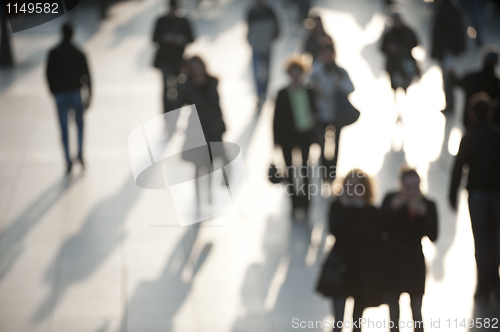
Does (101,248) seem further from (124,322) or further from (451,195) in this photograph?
(451,195)

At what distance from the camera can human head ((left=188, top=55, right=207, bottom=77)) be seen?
6.61 m

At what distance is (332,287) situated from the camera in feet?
15.0

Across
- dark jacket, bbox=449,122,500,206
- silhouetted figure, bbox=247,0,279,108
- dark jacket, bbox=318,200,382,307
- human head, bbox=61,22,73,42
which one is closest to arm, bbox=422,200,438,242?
dark jacket, bbox=318,200,382,307

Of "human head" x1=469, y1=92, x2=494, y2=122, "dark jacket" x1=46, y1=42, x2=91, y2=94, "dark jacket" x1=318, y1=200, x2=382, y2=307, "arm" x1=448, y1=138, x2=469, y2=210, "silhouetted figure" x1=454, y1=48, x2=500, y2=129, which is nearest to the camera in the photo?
"dark jacket" x1=318, y1=200, x2=382, y2=307

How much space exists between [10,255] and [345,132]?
507 cm

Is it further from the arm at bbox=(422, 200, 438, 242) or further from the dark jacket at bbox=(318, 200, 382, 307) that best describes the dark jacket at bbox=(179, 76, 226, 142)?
the arm at bbox=(422, 200, 438, 242)

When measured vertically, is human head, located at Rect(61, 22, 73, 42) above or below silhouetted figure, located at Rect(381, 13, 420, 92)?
above

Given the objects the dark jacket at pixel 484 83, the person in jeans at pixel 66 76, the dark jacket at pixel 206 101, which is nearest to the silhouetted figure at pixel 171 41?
the person in jeans at pixel 66 76

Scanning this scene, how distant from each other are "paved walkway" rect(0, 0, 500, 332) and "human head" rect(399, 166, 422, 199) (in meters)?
1.53

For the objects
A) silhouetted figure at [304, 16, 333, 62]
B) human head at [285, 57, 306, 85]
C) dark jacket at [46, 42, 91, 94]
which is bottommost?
human head at [285, 57, 306, 85]

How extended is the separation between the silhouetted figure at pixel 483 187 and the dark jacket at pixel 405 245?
3.85 ft

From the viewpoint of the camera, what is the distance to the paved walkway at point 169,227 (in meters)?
5.55

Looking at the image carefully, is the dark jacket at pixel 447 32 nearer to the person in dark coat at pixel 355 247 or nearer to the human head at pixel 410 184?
the human head at pixel 410 184

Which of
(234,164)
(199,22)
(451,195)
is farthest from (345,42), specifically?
(451,195)
